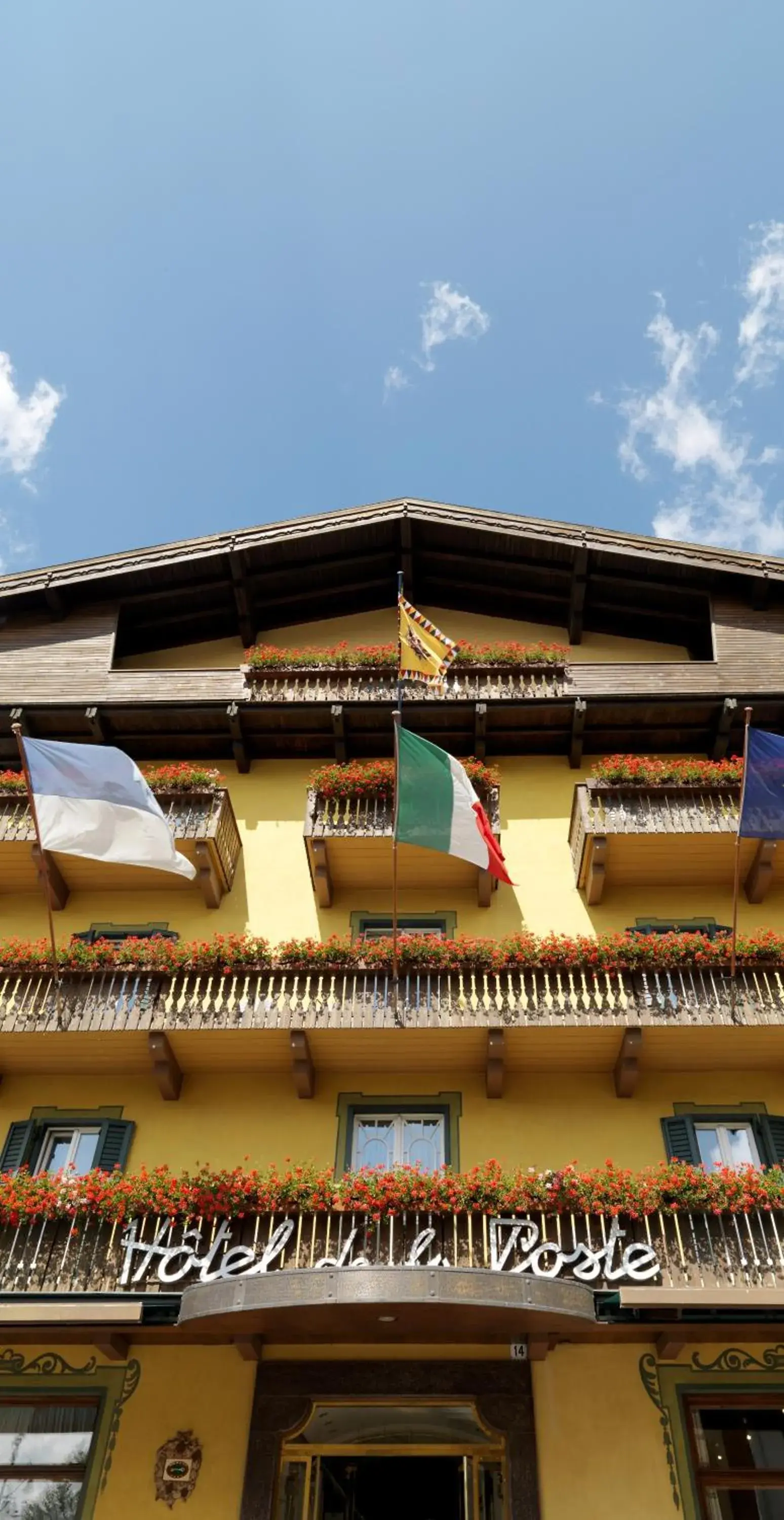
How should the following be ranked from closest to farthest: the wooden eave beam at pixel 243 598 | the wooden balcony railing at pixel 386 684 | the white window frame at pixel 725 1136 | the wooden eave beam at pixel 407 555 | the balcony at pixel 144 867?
the white window frame at pixel 725 1136 < the balcony at pixel 144 867 < the wooden balcony railing at pixel 386 684 < the wooden eave beam at pixel 243 598 < the wooden eave beam at pixel 407 555

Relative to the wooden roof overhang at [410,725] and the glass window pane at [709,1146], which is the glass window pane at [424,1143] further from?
the wooden roof overhang at [410,725]

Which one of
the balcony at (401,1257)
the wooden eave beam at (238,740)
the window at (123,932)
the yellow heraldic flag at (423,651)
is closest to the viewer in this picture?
the balcony at (401,1257)

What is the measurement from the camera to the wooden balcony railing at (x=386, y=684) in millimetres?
20750

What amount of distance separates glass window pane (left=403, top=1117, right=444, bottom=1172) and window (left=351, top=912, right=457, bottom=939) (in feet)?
10.7

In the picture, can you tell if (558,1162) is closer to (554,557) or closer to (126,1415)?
(126,1415)

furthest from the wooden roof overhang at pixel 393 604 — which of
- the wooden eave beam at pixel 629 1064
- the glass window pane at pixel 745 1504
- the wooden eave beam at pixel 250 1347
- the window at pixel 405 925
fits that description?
the glass window pane at pixel 745 1504

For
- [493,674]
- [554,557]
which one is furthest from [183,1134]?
[554,557]

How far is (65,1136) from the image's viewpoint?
16062mm

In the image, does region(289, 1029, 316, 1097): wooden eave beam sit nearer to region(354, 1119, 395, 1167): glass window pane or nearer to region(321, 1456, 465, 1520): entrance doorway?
region(354, 1119, 395, 1167): glass window pane

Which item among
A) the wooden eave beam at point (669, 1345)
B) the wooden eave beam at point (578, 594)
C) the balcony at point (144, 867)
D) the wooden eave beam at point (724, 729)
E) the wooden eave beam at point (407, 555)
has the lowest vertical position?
the wooden eave beam at point (669, 1345)

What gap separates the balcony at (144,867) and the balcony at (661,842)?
6.25 metres

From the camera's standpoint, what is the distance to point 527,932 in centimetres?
1770

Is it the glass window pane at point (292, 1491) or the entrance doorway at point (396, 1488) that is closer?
the glass window pane at point (292, 1491)

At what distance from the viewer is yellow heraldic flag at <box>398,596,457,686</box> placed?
17.7m
